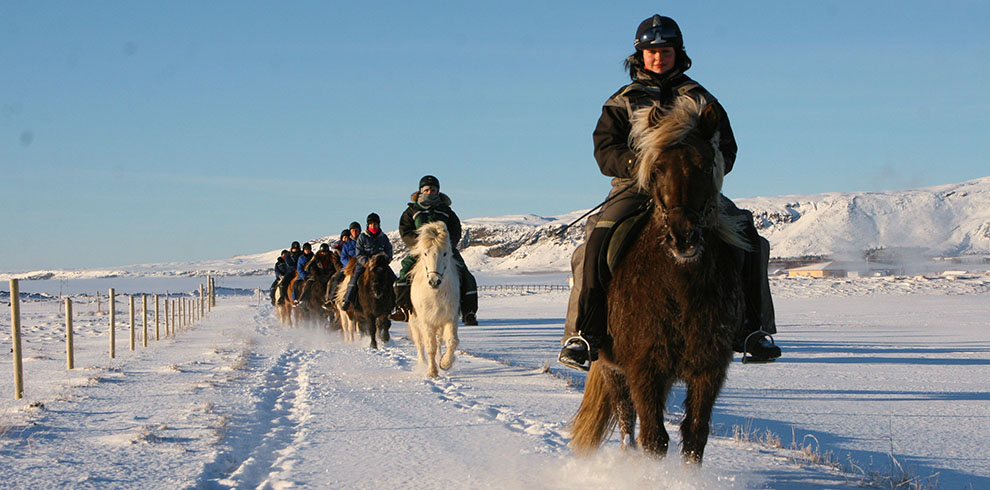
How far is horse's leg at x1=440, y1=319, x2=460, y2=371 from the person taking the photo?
37.4 ft

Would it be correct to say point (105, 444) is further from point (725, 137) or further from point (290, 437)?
point (725, 137)

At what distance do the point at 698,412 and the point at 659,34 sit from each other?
7.64 feet

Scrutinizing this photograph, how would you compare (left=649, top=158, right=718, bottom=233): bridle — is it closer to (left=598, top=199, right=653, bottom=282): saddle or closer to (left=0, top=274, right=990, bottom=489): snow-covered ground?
(left=598, top=199, right=653, bottom=282): saddle

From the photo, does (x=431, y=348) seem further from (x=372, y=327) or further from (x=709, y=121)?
(x=709, y=121)

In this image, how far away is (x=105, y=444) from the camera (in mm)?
6461

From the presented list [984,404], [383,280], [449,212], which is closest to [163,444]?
[449,212]

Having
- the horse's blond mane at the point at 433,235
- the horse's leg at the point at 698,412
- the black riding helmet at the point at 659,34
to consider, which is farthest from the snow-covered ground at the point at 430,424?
the black riding helmet at the point at 659,34

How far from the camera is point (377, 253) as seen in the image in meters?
17.5

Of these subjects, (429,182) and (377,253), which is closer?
(429,182)

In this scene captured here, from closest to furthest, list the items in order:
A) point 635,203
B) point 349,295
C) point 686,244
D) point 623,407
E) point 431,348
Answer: point 686,244
point 635,203
point 623,407
point 431,348
point 349,295

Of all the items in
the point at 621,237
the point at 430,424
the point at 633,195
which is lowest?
the point at 430,424

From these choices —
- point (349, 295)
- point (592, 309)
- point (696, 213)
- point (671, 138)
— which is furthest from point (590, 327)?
point (349, 295)

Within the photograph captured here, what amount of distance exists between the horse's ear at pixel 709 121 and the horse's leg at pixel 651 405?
1.35 meters

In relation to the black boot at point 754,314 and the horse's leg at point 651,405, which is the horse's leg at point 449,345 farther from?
the horse's leg at point 651,405
